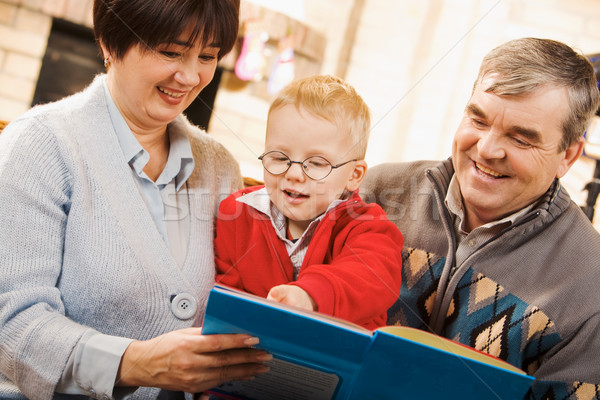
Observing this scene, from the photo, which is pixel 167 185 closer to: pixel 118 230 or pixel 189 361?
pixel 118 230

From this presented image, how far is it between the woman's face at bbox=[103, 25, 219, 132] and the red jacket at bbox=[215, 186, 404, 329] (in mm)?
251

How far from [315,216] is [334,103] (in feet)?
0.76

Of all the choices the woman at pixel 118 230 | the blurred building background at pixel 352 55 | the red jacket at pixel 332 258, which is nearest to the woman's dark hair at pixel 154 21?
the woman at pixel 118 230

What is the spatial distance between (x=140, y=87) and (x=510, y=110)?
2.49ft

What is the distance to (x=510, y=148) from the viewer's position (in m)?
1.18

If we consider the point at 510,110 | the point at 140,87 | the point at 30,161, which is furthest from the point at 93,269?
the point at 510,110

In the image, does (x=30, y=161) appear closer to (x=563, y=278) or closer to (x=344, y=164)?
(x=344, y=164)

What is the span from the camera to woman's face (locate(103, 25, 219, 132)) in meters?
1.04

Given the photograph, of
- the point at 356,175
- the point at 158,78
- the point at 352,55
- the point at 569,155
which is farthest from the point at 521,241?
the point at 352,55

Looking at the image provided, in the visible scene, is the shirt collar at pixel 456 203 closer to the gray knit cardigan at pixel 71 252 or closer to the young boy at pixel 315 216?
the young boy at pixel 315 216

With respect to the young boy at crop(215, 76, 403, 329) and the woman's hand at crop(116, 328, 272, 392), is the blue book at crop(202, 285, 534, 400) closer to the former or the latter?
the woman's hand at crop(116, 328, 272, 392)

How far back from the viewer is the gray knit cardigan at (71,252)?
90 centimetres

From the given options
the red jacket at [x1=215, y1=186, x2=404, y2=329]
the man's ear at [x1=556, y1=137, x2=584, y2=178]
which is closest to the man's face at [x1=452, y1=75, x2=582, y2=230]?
the man's ear at [x1=556, y1=137, x2=584, y2=178]

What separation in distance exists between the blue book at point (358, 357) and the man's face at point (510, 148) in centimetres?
51
